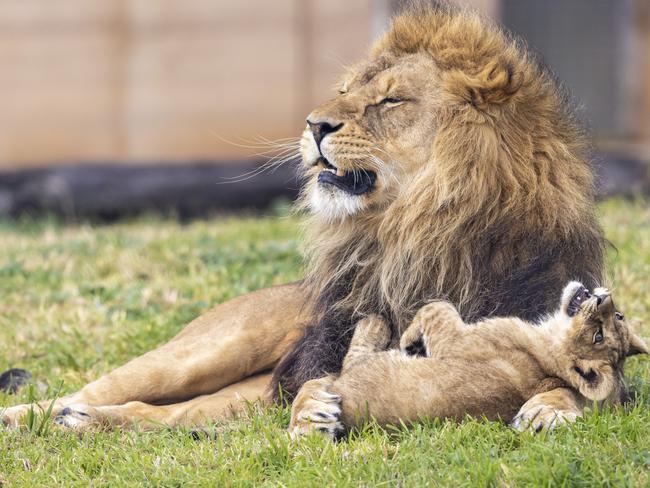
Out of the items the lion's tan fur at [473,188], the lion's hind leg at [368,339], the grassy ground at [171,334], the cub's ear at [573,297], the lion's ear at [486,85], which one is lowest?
the grassy ground at [171,334]

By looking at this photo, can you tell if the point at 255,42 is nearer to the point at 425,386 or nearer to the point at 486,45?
the point at 486,45

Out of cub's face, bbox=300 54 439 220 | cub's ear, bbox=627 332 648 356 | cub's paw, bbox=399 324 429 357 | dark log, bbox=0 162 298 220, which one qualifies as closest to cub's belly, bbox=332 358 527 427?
cub's paw, bbox=399 324 429 357

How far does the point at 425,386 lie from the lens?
10.7 feet

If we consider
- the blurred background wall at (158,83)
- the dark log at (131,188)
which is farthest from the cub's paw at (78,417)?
the blurred background wall at (158,83)

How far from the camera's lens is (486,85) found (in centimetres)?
352

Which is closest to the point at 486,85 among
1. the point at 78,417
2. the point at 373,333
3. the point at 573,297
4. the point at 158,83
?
the point at 573,297

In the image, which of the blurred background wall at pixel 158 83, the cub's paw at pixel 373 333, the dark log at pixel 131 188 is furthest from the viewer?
the blurred background wall at pixel 158 83

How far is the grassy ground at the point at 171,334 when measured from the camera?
9.89 feet

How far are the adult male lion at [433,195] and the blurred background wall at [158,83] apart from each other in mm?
4840

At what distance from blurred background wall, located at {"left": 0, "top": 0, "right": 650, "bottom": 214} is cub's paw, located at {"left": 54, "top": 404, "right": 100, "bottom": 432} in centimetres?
499

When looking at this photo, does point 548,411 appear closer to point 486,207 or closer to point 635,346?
point 635,346

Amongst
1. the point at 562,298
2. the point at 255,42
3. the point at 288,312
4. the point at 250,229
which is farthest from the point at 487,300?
the point at 255,42

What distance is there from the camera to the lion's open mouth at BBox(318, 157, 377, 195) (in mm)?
3631

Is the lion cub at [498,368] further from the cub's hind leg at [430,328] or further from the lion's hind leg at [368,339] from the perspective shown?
the lion's hind leg at [368,339]
